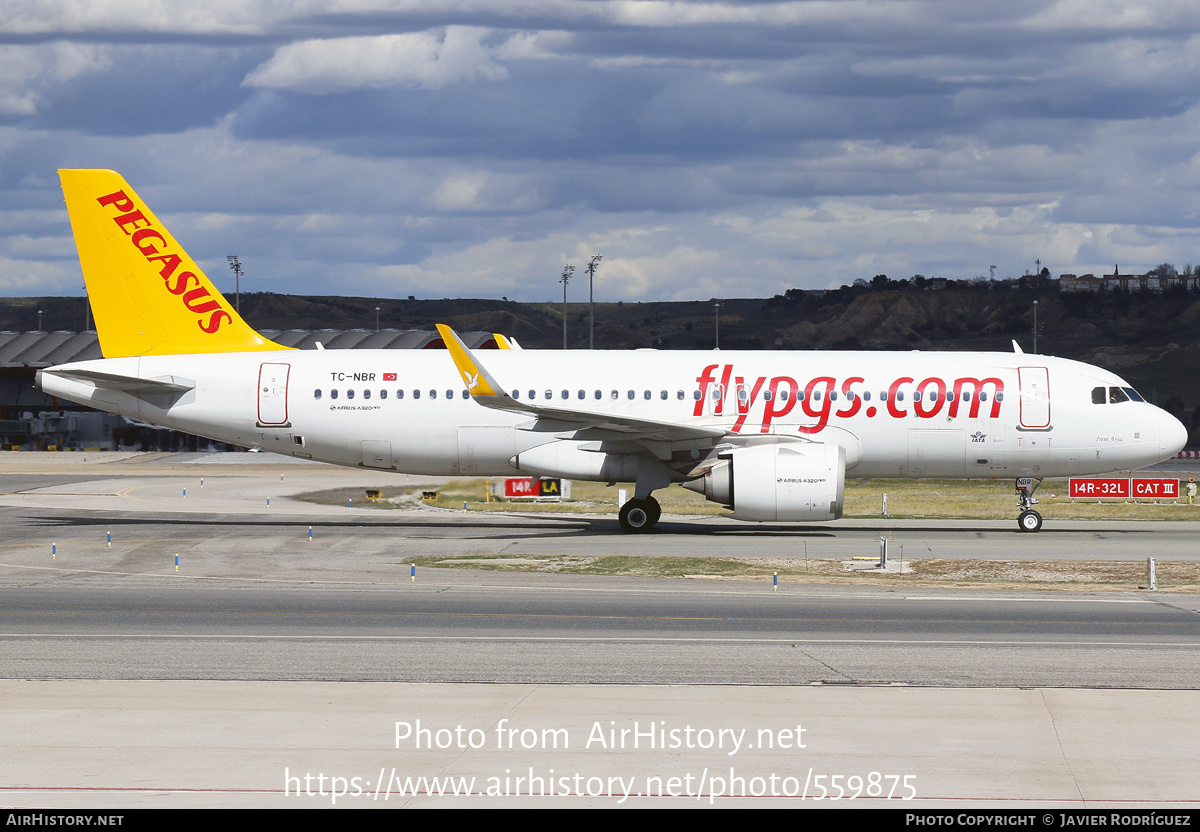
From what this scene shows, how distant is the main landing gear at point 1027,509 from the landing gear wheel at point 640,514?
10.6m

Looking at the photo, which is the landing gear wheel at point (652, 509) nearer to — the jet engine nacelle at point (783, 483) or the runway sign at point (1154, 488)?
the jet engine nacelle at point (783, 483)

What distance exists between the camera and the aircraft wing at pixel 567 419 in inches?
1194

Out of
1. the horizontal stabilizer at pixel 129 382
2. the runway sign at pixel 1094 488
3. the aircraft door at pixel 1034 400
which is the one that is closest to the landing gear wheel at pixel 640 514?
the aircraft door at pixel 1034 400

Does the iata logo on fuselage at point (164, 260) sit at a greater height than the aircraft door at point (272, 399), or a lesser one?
greater

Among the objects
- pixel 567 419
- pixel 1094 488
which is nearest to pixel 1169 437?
pixel 1094 488

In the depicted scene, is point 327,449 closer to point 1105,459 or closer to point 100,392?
point 100,392

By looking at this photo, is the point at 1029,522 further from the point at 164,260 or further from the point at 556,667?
the point at 164,260

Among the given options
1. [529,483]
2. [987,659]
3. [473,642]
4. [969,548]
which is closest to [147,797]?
[473,642]

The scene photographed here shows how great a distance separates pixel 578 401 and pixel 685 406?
299 centimetres

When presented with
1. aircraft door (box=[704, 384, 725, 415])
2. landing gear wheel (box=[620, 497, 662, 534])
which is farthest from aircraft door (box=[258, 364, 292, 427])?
aircraft door (box=[704, 384, 725, 415])

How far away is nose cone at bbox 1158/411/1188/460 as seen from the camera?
3366cm

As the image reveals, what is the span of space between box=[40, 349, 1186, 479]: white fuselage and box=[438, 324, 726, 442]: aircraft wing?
0.51 m

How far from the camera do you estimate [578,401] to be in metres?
33.7

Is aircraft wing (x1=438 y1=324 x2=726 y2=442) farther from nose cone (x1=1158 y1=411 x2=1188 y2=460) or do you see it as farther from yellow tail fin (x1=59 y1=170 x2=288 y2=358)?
nose cone (x1=1158 y1=411 x2=1188 y2=460)
